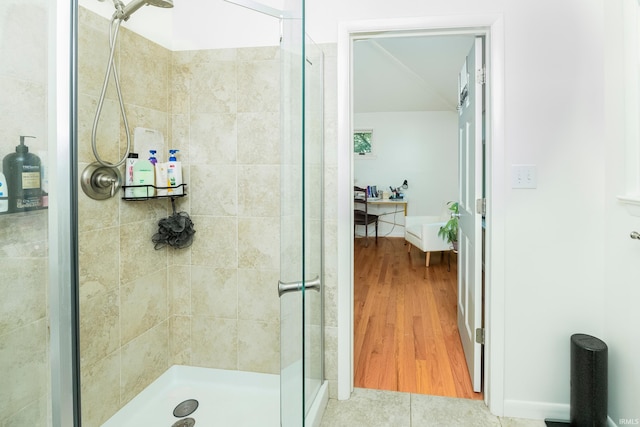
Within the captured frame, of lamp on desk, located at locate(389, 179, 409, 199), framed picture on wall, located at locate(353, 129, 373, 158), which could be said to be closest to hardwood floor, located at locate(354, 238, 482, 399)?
lamp on desk, located at locate(389, 179, 409, 199)

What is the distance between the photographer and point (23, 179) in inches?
36.6

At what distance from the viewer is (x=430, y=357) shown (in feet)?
7.50

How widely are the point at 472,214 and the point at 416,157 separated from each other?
4731mm

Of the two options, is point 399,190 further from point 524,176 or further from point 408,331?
point 524,176

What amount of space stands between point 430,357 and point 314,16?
7.04 ft

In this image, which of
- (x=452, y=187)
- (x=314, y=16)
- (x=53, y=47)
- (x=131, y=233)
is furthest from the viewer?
(x=452, y=187)

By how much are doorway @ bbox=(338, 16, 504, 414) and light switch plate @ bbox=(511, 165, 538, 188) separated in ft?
0.19

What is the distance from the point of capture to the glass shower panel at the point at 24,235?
3.00ft

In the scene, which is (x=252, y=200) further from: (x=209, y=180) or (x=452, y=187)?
(x=452, y=187)

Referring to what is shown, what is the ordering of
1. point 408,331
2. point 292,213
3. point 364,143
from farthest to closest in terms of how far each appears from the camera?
point 364,143 < point 408,331 < point 292,213

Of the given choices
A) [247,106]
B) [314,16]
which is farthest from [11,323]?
[314,16]

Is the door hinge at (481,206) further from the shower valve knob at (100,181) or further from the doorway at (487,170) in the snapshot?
the shower valve knob at (100,181)

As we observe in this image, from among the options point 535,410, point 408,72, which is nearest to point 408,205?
point 408,72

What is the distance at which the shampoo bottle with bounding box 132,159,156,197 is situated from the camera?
163 cm
